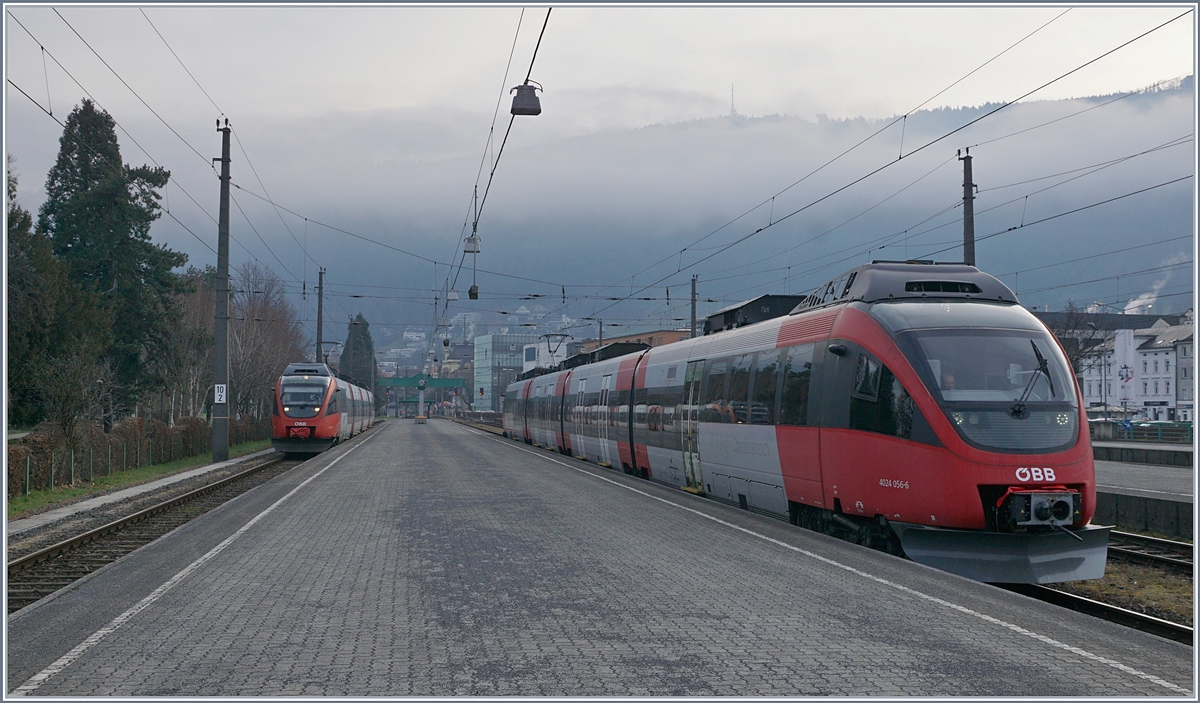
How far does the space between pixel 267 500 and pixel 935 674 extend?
15.4 metres

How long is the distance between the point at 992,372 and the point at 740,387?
6.06 meters

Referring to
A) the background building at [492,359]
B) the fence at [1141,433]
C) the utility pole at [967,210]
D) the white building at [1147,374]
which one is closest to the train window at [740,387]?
the utility pole at [967,210]

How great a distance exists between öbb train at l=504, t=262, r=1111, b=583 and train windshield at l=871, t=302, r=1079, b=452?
17 mm

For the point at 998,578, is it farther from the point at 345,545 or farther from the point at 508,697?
the point at 345,545

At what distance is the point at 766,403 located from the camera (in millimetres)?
15883

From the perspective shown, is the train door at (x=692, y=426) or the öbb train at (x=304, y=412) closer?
the train door at (x=692, y=426)

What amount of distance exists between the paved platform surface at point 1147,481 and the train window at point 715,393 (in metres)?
7.67

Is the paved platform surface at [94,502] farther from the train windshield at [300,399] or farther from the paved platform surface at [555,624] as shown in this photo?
the paved platform surface at [555,624]

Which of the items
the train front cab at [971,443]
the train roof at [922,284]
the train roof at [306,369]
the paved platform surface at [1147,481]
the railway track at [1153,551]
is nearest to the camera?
the train front cab at [971,443]

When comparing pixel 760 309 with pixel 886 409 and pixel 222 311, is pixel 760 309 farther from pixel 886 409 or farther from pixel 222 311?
pixel 222 311

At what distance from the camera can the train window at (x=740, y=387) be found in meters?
17.0

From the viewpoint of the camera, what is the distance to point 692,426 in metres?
20.8

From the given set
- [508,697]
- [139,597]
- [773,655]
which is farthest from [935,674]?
[139,597]

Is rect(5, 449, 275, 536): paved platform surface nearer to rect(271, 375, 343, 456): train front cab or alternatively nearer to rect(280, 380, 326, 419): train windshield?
rect(271, 375, 343, 456): train front cab
